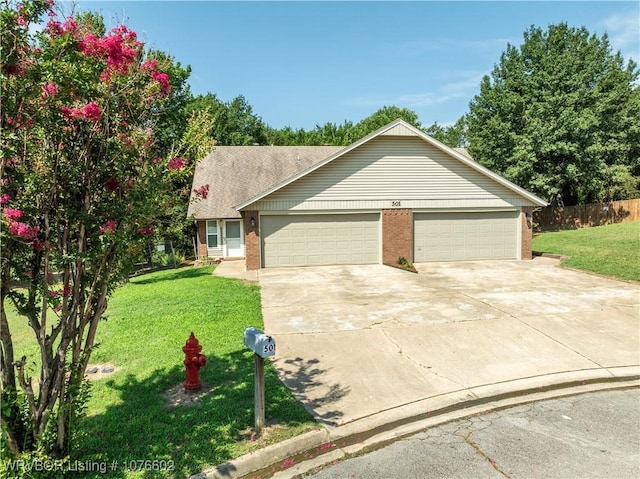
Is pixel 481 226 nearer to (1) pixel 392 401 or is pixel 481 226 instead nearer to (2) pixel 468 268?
(2) pixel 468 268

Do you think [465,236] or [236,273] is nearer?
[236,273]

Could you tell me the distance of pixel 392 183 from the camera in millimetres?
17578

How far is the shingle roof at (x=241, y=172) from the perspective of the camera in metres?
21.5

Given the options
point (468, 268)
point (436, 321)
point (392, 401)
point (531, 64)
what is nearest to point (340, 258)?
point (468, 268)

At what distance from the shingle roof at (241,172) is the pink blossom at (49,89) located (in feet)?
57.1

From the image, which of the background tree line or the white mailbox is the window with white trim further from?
the white mailbox

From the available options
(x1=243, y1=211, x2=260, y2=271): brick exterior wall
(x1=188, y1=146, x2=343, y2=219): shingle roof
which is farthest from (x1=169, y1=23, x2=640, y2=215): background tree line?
(x1=243, y1=211, x2=260, y2=271): brick exterior wall

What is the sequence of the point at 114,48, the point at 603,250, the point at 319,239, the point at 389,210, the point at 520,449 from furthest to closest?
the point at 389,210 → the point at 603,250 → the point at 319,239 → the point at 520,449 → the point at 114,48

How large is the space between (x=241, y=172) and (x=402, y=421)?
65.9ft

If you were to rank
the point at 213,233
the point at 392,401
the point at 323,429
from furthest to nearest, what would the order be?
1. the point at 213,233
2. the point at 392,401
3. the point at 323,429

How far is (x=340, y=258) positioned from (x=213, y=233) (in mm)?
7421

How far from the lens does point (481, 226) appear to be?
18250 mm

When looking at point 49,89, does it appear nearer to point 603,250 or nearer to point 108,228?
point 108,228

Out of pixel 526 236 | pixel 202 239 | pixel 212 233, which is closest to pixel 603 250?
pixel 526 236
